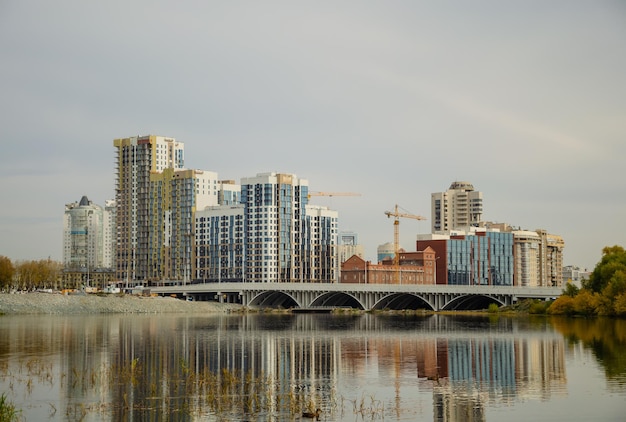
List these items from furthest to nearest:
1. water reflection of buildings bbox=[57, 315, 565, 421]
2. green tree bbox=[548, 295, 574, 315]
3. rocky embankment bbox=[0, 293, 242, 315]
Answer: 1. rocky embankment bbox=[0, 293, 242, 315]
2. green tree bbox=[548, 295, 574, 315]
3. water reflection of buildings bbox=[57, 315, 565, 421]

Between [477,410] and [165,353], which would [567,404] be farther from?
[165,353]

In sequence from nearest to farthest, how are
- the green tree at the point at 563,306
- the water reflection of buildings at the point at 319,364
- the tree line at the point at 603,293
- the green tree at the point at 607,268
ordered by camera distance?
1. the water reflection of buildings at the point at 319,364
2. the tree line at the point at 603,293
3. the green tree at the point at 607,268
4. the green tree at the point at 563,306

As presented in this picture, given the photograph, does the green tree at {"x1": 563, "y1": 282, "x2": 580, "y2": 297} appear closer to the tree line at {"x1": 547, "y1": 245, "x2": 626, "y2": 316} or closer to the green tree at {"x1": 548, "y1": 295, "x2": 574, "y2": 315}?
the tree line at {"x1": 547, "y1": 245, "x2": 626, "y2": 316}

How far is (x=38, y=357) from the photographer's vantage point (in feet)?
235

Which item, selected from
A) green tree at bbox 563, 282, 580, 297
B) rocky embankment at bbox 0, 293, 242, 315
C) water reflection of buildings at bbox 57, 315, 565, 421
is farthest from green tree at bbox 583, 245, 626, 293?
rocky embankment at bbox 0, 293, 242, 315

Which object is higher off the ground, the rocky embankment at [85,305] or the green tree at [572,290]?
the green tree at [572,290]

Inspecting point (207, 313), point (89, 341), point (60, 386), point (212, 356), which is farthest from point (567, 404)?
point (207, 313)

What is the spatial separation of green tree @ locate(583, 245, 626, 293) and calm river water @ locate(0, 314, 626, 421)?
133ft

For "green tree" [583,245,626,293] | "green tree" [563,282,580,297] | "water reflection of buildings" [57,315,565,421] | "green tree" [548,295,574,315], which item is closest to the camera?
"water reflection of buildings" [57,315,565,421]

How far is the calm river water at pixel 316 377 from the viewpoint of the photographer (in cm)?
4612

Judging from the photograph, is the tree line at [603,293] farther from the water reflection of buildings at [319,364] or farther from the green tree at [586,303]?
the water reflection of buildings at [319,364]

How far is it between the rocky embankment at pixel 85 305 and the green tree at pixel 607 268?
83617mm

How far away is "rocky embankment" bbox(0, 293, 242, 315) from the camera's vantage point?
545 feet

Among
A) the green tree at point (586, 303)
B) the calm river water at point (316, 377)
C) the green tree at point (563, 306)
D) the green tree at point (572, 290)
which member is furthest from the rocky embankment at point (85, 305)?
the green tree at point (586, 303)
